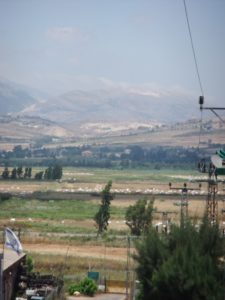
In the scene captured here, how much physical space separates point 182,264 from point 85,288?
404 inches

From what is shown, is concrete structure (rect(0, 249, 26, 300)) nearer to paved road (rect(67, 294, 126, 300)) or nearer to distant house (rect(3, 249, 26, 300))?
distant house (rect(3, 249, 26, 300))

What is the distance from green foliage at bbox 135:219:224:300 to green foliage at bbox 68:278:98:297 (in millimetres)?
7208

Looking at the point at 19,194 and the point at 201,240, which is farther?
the point at 19,194

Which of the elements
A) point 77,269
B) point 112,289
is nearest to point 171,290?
point 112,289

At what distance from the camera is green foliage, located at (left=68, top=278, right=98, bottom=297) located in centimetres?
3155

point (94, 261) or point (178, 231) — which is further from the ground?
point (178, 231)

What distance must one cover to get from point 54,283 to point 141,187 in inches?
3507

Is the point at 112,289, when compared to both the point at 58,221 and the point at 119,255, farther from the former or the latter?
the point at 58,221

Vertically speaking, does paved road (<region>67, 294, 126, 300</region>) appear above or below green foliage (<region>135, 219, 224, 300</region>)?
below

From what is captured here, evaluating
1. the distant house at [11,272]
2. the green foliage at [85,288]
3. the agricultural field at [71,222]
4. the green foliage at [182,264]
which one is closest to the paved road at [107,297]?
the green foliage at [85,288]

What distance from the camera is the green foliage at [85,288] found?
104 feet

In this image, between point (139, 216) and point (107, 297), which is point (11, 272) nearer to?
point (107, 297)

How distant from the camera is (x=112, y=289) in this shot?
33781 mm

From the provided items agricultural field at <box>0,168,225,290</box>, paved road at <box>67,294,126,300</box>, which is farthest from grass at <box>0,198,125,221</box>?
paved road at <box>67,294,126,300</box>
